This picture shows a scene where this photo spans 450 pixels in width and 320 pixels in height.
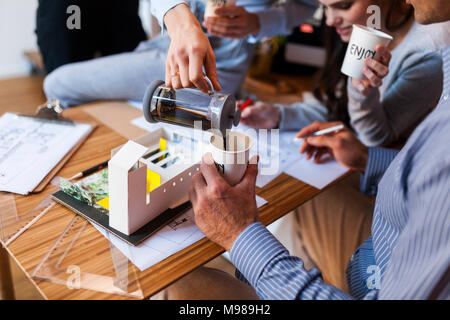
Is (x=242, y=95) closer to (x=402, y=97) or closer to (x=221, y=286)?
Answer: (x=402, y=97)

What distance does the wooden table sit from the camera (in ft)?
1.94

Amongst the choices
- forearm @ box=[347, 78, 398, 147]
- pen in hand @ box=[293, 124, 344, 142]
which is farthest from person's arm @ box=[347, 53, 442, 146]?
pen in hand @ box=[293, 124, 344, 142]

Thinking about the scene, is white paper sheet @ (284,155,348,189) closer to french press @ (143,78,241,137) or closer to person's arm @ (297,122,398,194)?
person's arm @ (297,122,398,194)

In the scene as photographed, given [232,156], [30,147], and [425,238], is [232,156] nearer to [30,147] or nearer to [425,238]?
[425,238]

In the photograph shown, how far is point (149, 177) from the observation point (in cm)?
74

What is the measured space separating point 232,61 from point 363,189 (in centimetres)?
68

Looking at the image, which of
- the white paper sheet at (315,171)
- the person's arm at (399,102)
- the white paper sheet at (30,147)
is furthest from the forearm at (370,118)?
the white paper sheet at (30,147)

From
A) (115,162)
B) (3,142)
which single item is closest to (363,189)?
(115,162)

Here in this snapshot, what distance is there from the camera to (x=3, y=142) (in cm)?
91

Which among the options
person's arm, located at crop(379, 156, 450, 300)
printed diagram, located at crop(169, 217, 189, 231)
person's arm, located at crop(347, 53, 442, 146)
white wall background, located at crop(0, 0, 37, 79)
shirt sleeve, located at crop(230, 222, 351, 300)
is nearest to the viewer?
person's arm, located at crop(379, 156, 450, 300)

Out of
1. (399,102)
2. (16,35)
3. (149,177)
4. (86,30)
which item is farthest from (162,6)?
(16,35)

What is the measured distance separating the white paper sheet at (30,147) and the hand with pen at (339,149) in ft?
2.14

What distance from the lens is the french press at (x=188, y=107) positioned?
2.43ft

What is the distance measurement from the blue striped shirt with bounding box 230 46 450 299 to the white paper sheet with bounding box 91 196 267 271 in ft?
0.33
